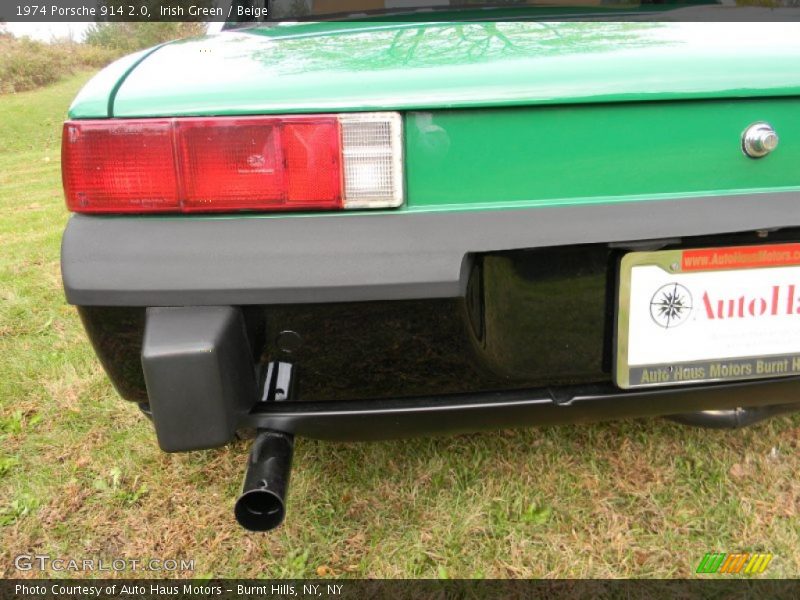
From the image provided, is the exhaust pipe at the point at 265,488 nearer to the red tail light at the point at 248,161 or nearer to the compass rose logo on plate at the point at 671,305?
the red tail light at the point at 248,161

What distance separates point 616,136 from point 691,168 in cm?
15

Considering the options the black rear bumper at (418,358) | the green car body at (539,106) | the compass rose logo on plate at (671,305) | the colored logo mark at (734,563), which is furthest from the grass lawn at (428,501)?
the green car body at (539,106)

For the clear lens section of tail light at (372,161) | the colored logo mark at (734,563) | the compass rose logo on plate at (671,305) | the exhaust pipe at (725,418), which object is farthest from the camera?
the exhaust pipe at (725,418)

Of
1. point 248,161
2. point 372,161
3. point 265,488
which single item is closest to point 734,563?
point 265,488

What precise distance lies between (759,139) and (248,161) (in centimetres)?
89

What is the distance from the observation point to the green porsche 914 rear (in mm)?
1099

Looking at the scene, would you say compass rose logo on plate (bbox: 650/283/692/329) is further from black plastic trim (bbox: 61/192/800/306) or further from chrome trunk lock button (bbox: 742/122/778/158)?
chrome trunk lock button (bbox: 742/122/778/158)

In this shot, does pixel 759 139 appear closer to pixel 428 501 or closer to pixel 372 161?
pixel 372 161

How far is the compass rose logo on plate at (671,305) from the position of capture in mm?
1200

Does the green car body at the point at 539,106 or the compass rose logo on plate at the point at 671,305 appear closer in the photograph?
the green car body at the point at 539,106

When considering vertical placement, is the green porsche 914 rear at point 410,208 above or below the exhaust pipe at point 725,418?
above

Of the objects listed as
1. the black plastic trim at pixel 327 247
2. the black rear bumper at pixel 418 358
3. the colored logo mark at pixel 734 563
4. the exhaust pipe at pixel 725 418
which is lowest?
the colored logo mark at pixel 734 563

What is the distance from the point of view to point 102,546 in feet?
5.53

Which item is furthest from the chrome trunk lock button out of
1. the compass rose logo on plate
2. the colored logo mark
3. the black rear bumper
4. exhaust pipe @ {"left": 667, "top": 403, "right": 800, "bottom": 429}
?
the colored logo mark
